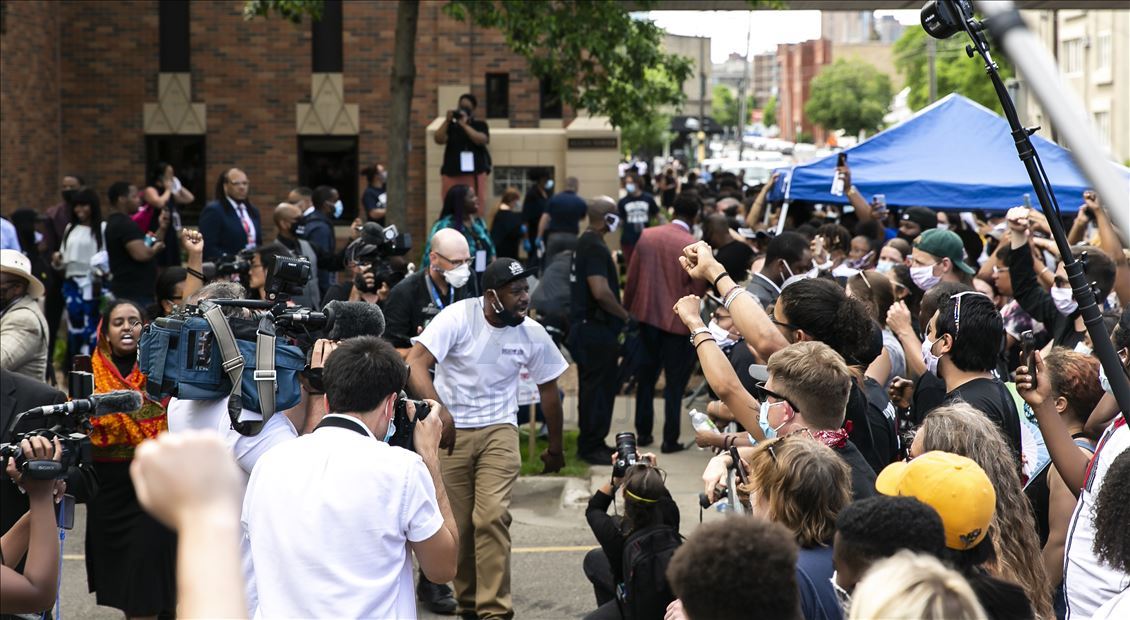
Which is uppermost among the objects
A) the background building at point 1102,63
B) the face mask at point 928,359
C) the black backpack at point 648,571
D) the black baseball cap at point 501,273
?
the background building at point 1102,63

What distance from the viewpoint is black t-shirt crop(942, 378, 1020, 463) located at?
5133 millimetres

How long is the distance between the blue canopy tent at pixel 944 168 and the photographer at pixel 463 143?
12.2ft

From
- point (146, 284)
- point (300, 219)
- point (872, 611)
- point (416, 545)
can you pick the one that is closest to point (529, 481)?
point (300, 219)

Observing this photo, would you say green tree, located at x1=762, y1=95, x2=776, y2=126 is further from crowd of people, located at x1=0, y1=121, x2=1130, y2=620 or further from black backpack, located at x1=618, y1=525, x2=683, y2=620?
black backpack, located at x1=618, y1=525, x2=683, y2=620

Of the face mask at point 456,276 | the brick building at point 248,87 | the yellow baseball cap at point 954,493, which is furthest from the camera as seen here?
the brick building at point 248,87

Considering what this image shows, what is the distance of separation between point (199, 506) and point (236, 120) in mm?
22186

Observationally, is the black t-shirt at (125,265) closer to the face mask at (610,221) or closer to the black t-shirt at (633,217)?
the face mask at (610,221)

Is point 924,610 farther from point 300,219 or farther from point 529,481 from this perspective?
point 300,219

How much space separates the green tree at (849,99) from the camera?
8462 centimetres

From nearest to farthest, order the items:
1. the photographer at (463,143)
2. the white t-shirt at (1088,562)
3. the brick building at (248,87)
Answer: the white t-shirt at (1088,562), the photographer at (463,143), the brick building at (248,87)

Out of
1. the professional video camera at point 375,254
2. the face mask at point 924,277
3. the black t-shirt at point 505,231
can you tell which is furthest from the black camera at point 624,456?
the black t-shirt at point 505,231

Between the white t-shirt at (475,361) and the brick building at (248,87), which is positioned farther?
the brick building at (248,87)

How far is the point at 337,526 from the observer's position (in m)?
3.78

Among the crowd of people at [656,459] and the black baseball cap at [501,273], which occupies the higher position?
the black baseball cap at [501,273]
